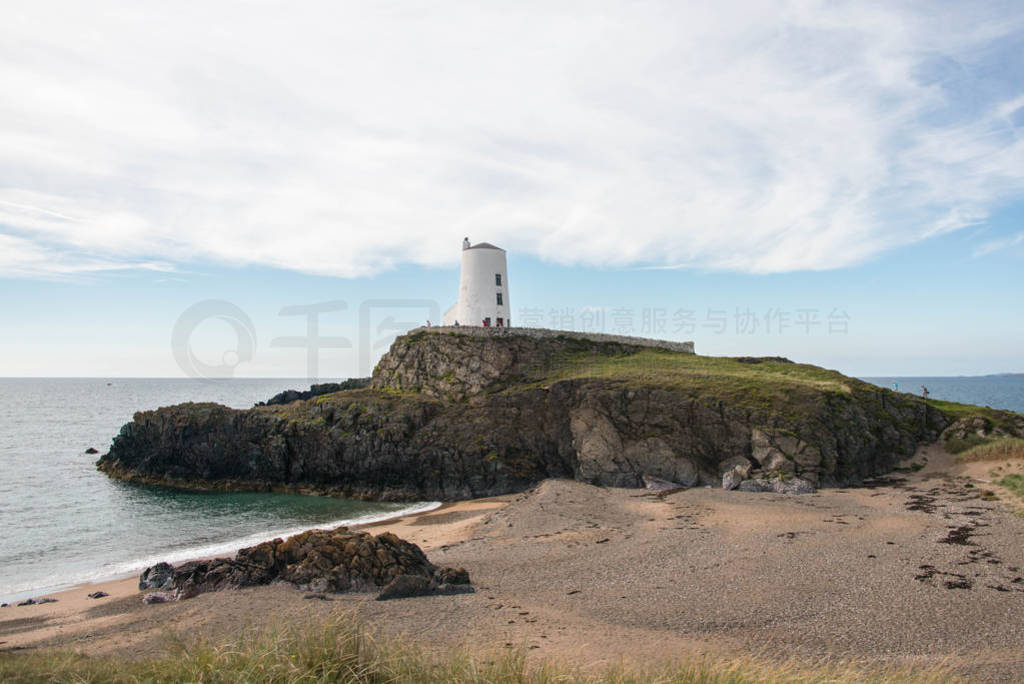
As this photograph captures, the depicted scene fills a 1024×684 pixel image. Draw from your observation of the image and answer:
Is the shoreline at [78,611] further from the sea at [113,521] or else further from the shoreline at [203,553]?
the sea at [113,521]

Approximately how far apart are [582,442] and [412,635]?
88.6ft

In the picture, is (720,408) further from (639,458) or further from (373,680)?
(373,680)

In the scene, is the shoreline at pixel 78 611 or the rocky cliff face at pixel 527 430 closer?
the shoreline at pixel 78 611

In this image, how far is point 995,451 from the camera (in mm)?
35062

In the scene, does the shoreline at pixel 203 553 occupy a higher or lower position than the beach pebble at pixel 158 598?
lower

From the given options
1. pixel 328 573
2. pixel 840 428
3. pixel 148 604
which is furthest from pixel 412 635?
pixel 840 428

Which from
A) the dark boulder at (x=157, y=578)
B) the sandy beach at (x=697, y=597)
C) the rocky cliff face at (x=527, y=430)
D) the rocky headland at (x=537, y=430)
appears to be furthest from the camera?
the rocky cliff face at (x=527, y=430)

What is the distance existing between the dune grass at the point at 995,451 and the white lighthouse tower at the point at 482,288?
1441 inches

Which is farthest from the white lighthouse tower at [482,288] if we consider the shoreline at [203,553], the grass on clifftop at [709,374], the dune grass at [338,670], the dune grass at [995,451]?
the dune grass at [338,670]

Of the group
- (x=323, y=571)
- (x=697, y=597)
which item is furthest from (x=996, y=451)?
(x=323, y=571)

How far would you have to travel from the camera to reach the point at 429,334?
5447cm

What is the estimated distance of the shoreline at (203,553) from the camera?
2288cm

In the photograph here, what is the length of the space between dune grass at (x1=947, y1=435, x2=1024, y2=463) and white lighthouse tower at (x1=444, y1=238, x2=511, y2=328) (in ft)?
120

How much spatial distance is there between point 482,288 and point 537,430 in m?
19.7
